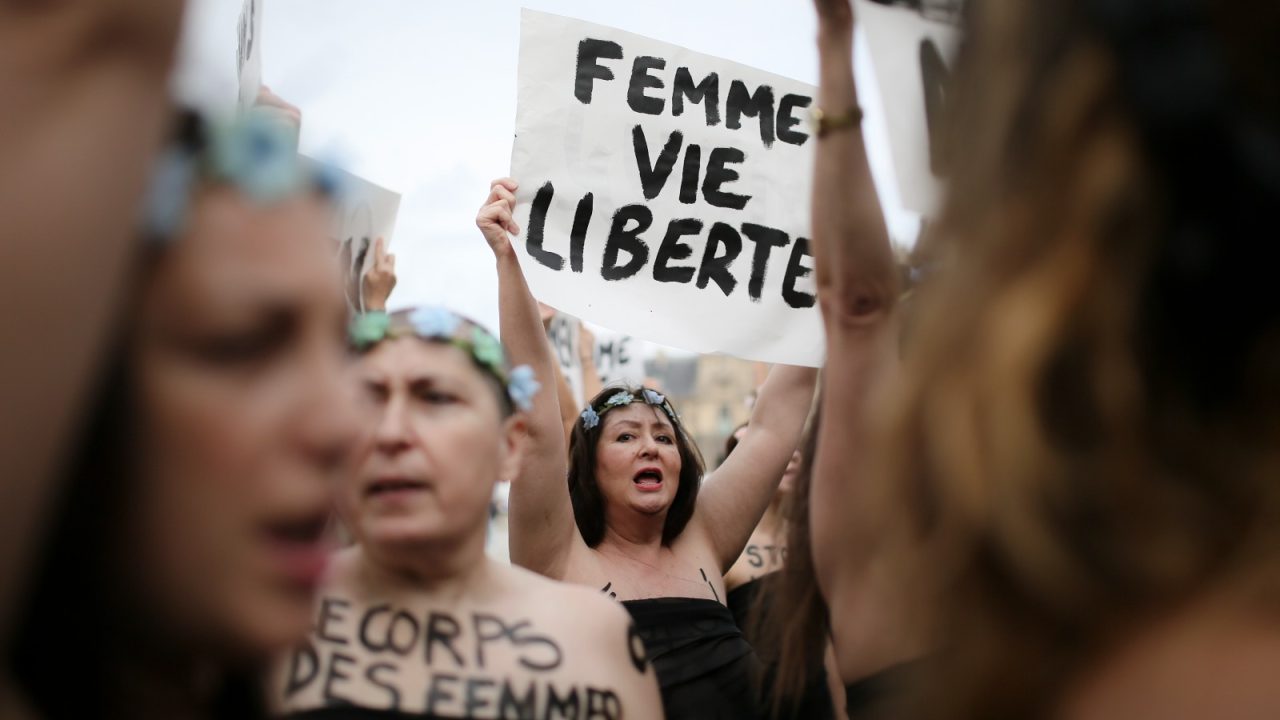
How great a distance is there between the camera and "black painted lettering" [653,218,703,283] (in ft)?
12.1

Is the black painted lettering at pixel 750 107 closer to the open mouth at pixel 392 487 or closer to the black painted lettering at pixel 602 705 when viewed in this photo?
the open mouth at pixel 392 487

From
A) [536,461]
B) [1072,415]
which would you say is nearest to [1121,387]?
[1072,415]

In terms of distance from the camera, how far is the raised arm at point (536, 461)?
119 inches

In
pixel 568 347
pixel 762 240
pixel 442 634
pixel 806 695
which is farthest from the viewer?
pixel 568 347

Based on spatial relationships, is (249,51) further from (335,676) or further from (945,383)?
(945,383)

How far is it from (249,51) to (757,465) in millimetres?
2353

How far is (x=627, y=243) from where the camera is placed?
12.1 ft

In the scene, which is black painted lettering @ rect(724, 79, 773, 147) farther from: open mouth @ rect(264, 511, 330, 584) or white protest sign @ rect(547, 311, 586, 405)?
open mouth @ rect(264, 511, 330, 584)

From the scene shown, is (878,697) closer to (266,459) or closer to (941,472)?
(941,472)

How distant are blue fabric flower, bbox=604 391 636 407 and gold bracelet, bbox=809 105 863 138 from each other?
2.37 m

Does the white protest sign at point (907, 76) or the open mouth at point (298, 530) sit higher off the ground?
the white protest sign at point (907, 76)

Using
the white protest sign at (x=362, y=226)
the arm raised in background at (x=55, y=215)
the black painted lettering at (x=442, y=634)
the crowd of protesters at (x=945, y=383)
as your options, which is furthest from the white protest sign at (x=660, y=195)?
the arm raised in background at (x=55, y=215)

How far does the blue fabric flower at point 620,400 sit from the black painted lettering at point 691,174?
0.80 meters

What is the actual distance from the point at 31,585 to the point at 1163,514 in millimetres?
920
